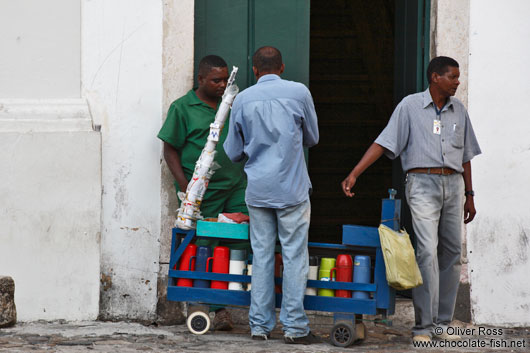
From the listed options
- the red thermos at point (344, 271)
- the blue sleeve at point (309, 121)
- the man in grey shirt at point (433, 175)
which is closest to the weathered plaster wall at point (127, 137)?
the blue sleeve at point (309, 121)

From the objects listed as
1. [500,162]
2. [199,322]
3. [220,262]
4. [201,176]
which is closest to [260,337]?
[199,322]

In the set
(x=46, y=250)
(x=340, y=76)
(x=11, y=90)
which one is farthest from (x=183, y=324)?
(x=340, y=76)

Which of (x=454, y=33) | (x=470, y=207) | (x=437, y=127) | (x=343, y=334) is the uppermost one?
(x=454, y=33)

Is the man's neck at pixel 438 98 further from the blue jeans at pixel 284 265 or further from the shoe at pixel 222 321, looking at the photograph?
the shoe at pixel 222 321

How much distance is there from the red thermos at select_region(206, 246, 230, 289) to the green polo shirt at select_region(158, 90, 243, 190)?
58 cm

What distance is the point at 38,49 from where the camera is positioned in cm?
662

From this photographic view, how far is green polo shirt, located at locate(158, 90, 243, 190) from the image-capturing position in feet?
21.1

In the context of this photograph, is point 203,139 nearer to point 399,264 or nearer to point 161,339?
point 161,339

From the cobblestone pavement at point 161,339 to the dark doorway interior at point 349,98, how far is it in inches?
121

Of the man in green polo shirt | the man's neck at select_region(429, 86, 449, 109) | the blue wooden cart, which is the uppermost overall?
the man's neck at select_region(429, 86, 449, 109)

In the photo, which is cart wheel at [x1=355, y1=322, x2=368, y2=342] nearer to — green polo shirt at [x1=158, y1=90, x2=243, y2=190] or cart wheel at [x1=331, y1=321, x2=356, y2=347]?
cart wheel at [x1=331, y1=321, x2=356, y2=347]

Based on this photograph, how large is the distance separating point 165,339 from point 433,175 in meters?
2.14

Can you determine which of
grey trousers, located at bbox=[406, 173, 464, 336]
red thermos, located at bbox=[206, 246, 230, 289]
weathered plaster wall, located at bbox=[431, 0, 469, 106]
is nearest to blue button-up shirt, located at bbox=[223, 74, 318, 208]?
red thermos, located at bbox=[206, 246, 230, 289]

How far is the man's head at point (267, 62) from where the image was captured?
19.3 ft
